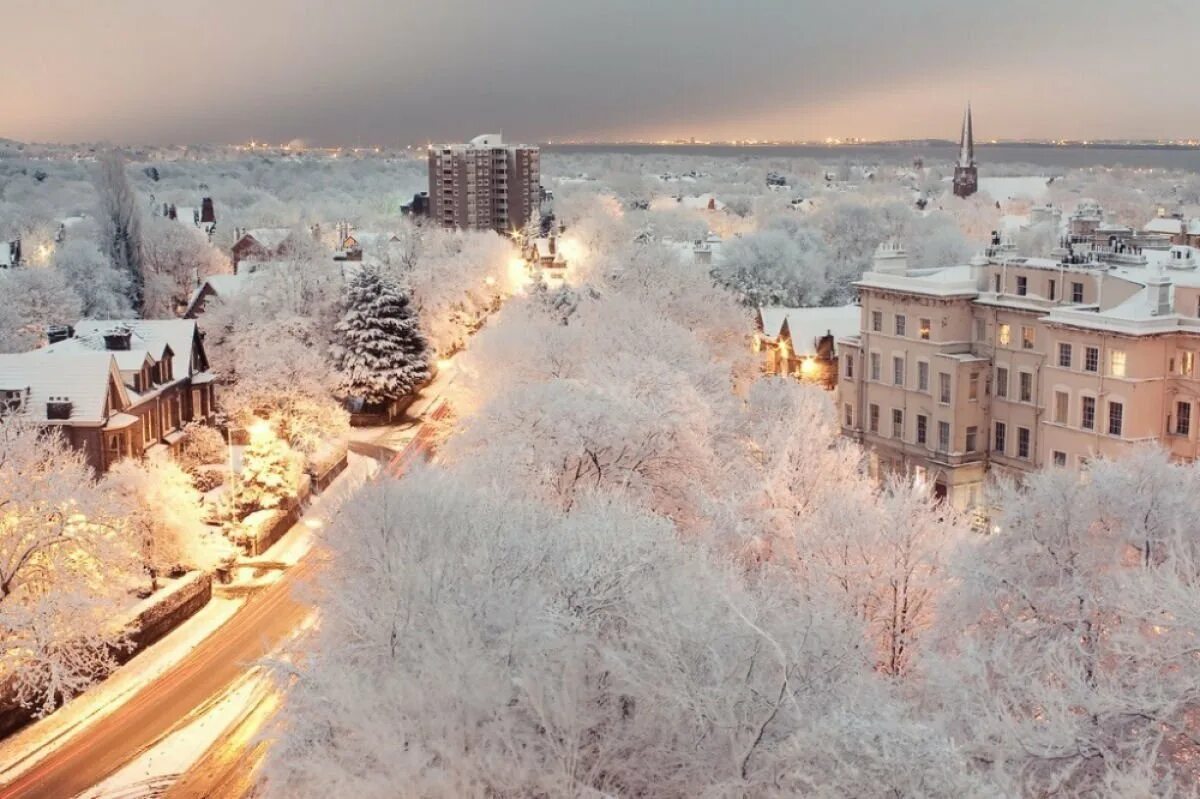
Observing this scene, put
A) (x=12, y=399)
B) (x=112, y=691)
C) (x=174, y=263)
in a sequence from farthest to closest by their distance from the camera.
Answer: (x=174, y=263)
(x=12, y=399)
(x=112, y=691)

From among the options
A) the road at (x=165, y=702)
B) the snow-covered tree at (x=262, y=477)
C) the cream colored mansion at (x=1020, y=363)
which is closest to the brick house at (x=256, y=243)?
the snow-covered tree at (x=262, y=477)

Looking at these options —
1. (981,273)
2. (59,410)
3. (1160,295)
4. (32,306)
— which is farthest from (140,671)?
A: (32,306)

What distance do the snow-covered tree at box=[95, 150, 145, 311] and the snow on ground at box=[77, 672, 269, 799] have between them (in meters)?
57.5

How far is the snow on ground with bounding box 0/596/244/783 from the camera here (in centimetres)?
2844

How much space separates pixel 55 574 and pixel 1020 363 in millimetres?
32562

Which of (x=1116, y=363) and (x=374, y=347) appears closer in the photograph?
(x=1116, y=363)

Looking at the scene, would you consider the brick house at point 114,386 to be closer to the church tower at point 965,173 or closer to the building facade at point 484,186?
the building facade at point 484,186

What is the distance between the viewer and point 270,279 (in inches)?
2712

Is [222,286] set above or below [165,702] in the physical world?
above

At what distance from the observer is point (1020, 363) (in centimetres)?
4672

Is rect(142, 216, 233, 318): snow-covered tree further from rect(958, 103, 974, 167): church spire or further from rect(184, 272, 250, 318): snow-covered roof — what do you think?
rect(958, 103, 974, 167): church spire

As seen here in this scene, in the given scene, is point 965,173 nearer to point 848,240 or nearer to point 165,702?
point 848,240

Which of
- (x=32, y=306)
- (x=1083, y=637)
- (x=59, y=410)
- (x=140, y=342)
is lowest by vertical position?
(x=1083, y=637)

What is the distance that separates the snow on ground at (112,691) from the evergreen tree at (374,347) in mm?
26334
